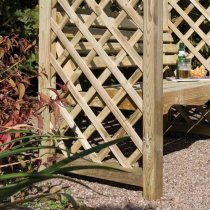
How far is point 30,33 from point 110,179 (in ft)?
6.08

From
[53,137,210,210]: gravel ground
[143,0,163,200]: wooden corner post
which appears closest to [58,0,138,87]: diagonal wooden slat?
[143,0,163,200]: wooden corner post

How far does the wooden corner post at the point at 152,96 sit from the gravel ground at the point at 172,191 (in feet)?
0.38

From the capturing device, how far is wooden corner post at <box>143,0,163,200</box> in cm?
269

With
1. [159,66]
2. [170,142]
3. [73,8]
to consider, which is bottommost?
[170,142]

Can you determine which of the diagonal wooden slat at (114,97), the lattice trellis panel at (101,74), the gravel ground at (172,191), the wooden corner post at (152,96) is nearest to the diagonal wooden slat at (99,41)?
the lattice trellis panel at (101,74)

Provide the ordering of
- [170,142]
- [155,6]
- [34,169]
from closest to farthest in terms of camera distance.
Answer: [155,6]
[34,169]
[170,142]

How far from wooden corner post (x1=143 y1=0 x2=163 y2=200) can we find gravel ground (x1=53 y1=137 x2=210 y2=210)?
0.12m

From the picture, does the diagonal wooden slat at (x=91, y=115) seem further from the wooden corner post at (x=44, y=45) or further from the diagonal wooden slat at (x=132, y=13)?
the diagonal wooden slat at (x=132, y=13)

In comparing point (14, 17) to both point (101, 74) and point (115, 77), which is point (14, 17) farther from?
point (115, 77)

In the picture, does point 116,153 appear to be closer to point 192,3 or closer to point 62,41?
point 62,41

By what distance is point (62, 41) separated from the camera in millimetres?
3234

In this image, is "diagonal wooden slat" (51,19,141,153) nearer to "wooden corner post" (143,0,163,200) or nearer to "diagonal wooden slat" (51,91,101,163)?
"wooden corner post" (143,0,163,200)

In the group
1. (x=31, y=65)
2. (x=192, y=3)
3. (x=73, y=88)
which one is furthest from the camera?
(x=192, y=3)

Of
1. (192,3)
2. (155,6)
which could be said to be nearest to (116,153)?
(155,6)
